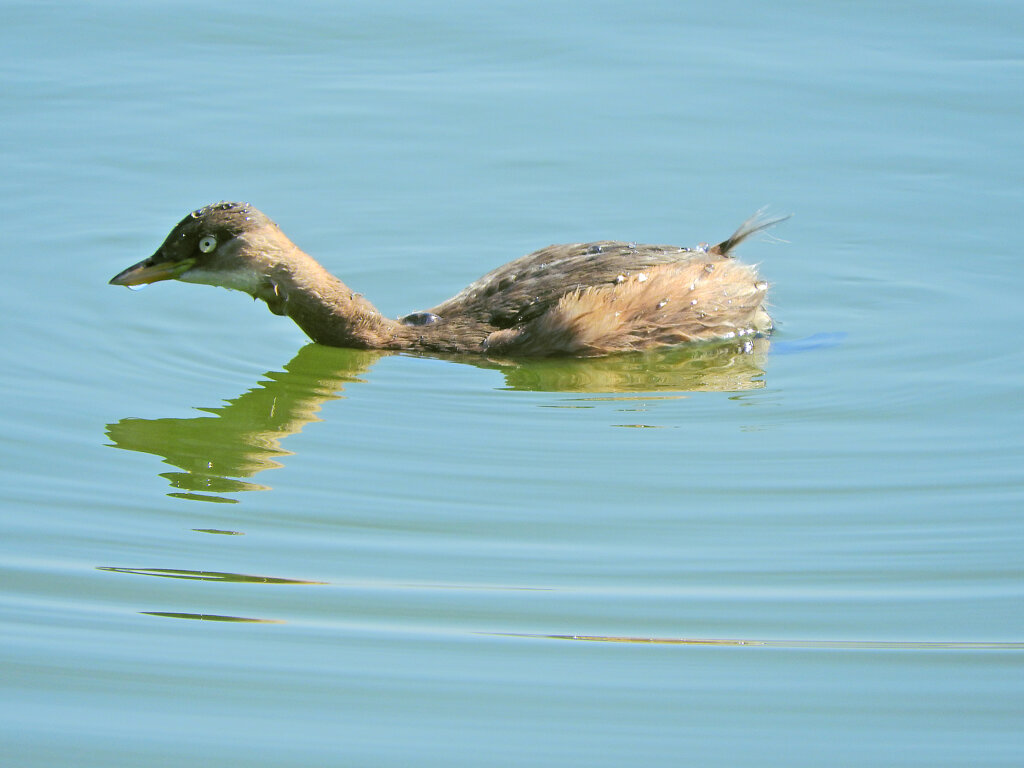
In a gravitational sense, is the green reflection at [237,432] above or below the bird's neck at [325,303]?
below

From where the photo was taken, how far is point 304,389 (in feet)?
25.5

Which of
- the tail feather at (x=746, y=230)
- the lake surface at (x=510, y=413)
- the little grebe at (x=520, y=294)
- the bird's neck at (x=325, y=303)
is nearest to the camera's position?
the lake surface at (x=510, y=413)

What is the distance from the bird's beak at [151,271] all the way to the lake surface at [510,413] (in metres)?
0.31

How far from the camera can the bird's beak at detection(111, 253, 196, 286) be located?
825cm

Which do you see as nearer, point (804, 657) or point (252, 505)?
point (804, 657)

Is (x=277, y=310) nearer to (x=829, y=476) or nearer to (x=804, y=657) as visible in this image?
(x=829, y=476)

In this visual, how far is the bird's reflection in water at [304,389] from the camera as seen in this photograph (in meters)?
6.74

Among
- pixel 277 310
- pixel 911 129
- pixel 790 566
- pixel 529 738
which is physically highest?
pixel 911 129

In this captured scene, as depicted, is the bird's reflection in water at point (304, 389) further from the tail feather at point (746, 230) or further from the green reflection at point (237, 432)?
the tail feather at point (746, 230)

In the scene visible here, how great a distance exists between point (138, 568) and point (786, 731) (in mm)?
2368

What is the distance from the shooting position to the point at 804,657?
4.94m

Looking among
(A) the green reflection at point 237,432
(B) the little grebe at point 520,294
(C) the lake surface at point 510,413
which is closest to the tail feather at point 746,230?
(B) the little grebe at point 520,294

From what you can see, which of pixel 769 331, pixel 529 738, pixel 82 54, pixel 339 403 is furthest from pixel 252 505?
pixel 82 54

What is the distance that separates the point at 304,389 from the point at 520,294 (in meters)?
1.27
